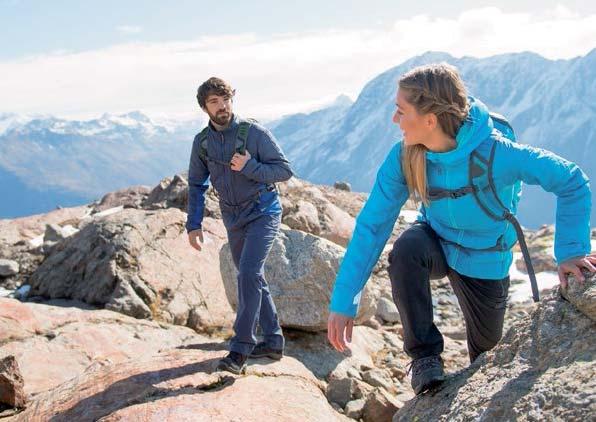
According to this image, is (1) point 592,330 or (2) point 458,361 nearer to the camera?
(1) point 592,330

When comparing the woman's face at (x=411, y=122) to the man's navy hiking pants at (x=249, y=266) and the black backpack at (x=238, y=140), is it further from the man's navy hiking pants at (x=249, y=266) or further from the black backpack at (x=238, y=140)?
the man's navy hiking pants at (x=249, y=266)

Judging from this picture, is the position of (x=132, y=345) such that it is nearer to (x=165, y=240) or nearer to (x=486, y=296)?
(x=165, y=240)

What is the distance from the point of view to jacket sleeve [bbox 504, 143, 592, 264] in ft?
14.2

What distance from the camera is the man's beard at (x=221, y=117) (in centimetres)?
787

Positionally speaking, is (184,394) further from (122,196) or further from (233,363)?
(122,196)

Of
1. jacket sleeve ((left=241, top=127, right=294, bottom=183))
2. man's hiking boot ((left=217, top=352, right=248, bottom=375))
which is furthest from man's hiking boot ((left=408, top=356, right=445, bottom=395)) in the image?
jacket sleeve ((left=241, top=127, right=294, bottom=183))

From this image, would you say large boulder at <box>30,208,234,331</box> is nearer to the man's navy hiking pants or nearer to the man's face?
the man's navy hiking pants

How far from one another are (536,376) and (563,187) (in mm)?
1387

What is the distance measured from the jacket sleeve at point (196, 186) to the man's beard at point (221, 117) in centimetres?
54

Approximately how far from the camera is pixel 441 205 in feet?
16.6

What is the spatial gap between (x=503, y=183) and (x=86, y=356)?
760 cm

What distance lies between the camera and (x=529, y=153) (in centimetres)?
471

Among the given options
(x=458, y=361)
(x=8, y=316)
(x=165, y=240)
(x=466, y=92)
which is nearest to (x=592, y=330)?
(x=466, y=92)

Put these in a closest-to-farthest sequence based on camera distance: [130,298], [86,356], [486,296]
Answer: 1. [486,296]
2. [86,356]
3. [130,298]
